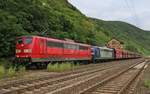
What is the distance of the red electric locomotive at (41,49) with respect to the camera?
98.8 feet

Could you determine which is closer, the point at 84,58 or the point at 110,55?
the point at 84,58

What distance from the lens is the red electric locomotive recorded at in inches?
1186

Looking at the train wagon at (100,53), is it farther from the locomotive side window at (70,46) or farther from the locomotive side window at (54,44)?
the locomotive side window at (54,44)

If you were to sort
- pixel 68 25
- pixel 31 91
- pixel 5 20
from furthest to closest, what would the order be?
pixel 68 25, pixel 5 20, pixel 31 91

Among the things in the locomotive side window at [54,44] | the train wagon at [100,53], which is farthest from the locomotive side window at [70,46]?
the train wagon at [100,53]

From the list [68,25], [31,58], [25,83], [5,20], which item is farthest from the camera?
[68,25]

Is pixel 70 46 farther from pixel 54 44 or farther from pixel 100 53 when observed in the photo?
Answer: pixel 100 53

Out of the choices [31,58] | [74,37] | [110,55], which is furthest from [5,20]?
[110,55]

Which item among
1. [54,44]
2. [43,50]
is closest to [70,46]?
[54,44]

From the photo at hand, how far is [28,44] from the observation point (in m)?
30.2

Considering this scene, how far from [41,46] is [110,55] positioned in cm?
3847

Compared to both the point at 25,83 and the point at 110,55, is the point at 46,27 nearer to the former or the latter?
the point at 110,55

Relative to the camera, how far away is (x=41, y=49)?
3138 centimetres

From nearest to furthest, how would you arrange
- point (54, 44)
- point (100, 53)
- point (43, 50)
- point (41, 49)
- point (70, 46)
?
point (41, 49)
point (43, 50)
point (54, 44)
point (70, 46)
point (100, 53)
